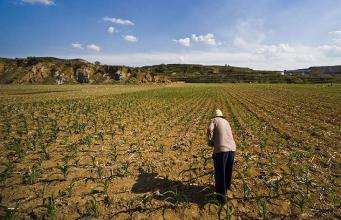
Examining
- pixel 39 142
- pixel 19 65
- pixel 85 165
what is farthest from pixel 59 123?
pixel 19 65

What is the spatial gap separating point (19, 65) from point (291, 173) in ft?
353

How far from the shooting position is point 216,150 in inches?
309

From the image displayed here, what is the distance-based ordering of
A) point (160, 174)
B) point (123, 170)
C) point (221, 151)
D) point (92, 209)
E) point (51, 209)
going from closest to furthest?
point (51, 209) < point (92, 209) < point (221, 151) < point (160, 174) < point (123, 170)

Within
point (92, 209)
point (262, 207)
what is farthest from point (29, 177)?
point (262, 207)

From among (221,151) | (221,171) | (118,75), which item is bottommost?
(118,75)

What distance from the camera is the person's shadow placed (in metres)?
8.01

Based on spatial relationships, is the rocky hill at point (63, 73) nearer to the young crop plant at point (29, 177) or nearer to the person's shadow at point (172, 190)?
the young crop plant at point (29, 177)

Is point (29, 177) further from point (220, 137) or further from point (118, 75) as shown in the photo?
point (118, 75)

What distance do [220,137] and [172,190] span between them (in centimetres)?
201

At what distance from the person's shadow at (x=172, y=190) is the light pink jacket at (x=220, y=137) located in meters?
1.10

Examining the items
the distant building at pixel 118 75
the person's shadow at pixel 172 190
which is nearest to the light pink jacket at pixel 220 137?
the person's shadow at pixel 172 190

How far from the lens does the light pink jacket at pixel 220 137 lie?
780cm

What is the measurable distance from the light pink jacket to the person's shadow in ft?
3.62

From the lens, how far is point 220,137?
7.86m
